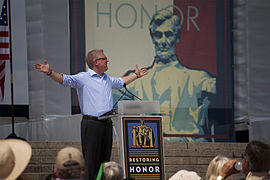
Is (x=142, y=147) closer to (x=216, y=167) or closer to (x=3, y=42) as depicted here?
(x=216, y=167)

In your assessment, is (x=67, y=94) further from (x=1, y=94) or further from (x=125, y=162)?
(x=125, y=162)

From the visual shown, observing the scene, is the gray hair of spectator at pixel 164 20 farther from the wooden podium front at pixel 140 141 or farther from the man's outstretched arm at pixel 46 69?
the wooden podium front at pixel 140 141

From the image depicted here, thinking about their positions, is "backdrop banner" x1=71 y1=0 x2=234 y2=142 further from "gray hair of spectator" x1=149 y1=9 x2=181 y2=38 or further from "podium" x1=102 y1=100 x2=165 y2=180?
"podium" x1=102 y1=100 x2=165 y2=180

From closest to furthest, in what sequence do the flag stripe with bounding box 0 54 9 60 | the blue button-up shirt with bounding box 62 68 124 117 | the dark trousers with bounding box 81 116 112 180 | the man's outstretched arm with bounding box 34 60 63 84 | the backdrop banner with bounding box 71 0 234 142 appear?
the man's outstretched arm with bounding box 34 60 63 84
the dark trousers with bounding box 81 116 112 180
the blue button-up shirt with bounding box 62 68 124 117
the flag stripe with bounding box 0 54 9 60
the backdrop banner with bounding box 71 0 234 142

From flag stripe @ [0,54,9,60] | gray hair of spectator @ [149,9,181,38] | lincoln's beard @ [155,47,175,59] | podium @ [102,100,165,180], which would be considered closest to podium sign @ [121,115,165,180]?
podium @ [102,100,165,180]

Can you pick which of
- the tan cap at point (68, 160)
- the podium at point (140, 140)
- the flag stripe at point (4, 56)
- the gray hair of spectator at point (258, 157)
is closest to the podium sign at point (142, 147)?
the podium at point (140, 140)

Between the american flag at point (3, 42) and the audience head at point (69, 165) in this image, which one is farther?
the american flag at point (3, 42)

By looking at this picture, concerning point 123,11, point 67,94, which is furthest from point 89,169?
point 123,11

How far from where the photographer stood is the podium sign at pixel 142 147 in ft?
21.5

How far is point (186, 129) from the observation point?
11273 mm

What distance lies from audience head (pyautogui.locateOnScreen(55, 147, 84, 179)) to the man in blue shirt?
2.97 m

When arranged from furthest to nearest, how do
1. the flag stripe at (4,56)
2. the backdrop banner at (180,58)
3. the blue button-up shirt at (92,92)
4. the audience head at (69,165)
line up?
1. the backdrop banner at (180,58)
2. the flag stripe at (4,56)
3. the blue button-up shirt at (92,92)
4. the audience head at (69,165)

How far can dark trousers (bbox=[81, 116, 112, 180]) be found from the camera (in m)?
6.88

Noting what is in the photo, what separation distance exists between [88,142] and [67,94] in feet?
12.8
